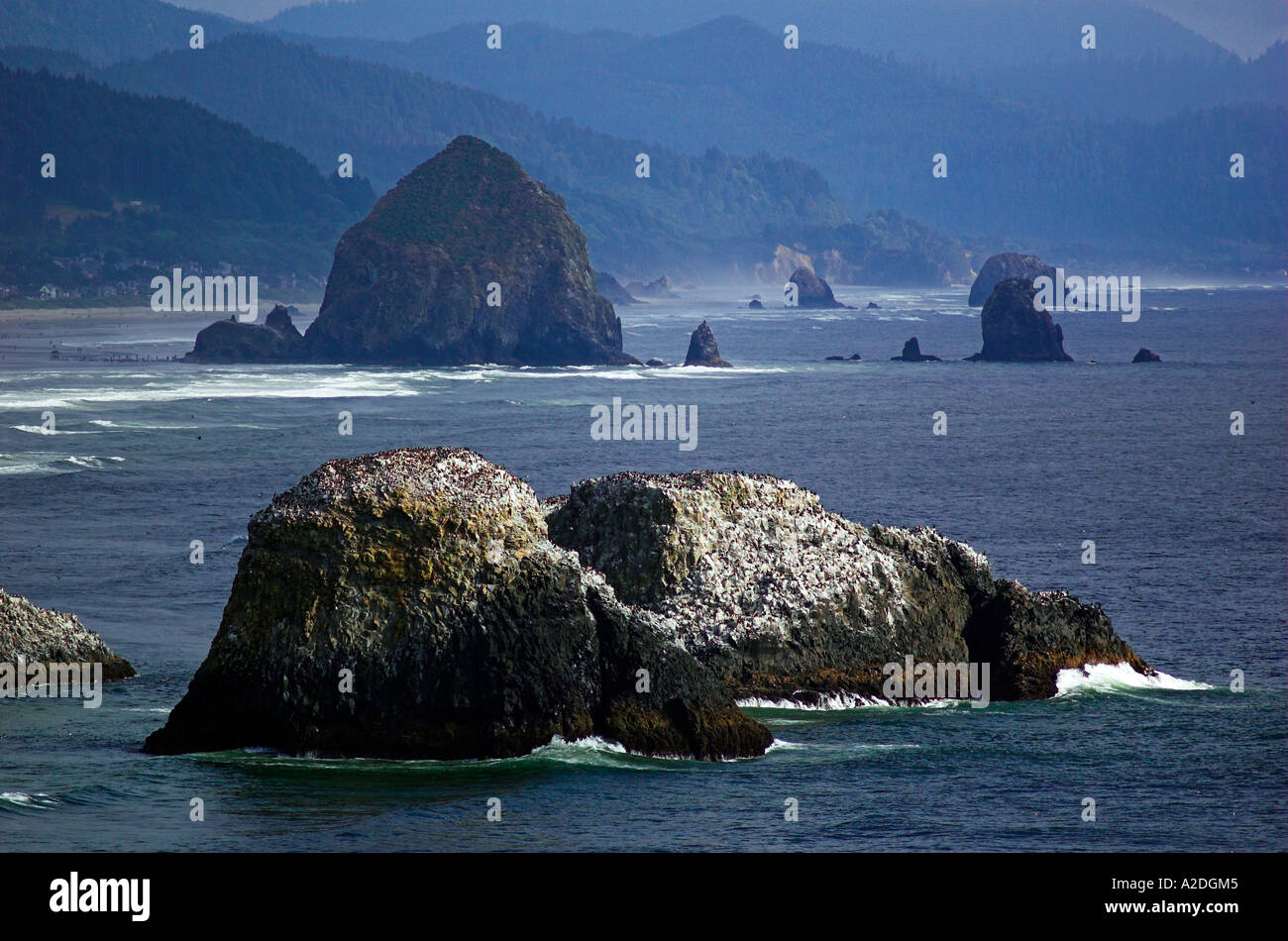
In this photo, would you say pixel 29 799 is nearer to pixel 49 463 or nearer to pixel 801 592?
pixel 801 592

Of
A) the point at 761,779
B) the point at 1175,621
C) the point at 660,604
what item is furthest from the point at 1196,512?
the point at 761,779

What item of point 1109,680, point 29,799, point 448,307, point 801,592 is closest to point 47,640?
point 29,799

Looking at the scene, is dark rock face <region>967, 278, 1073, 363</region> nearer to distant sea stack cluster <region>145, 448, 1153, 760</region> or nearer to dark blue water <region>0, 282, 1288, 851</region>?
dark blue water <region>0, 282, 1288, 851</region>

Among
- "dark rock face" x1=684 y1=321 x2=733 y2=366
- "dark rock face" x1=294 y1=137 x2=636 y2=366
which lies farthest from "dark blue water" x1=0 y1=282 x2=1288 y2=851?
"dark rock face" x1=684 y1=321 x2=733 y2=366

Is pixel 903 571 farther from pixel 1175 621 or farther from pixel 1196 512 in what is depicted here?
pixel 1196 512

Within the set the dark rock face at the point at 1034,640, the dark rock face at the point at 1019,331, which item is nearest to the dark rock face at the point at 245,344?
the dark rock face at the point at 1019,331
